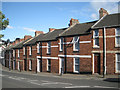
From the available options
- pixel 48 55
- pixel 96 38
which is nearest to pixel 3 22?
pixel 48 55

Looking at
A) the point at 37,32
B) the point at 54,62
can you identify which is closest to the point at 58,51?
the point at 54,62

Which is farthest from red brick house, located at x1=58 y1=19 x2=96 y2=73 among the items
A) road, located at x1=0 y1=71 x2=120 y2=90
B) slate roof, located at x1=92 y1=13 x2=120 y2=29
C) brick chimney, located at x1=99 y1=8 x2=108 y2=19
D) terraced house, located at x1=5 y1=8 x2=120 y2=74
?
road, located at x1=0 y1=71 x2=120 y2=90

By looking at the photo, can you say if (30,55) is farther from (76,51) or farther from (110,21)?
(110,21)

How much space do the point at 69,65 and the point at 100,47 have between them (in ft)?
21.6

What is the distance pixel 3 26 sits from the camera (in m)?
25.7

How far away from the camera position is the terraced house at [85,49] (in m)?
19.4

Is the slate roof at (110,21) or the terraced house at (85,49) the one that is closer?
the terraced house at (85,49)

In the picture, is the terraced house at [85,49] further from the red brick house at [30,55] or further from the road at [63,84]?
the road at [63,84]

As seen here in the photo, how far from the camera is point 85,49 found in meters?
22.3

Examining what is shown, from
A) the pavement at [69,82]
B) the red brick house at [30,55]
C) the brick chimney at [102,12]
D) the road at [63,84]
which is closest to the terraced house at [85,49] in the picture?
the brick chimney at [102,12]

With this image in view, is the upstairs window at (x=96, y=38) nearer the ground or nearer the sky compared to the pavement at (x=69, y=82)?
nearer the sky

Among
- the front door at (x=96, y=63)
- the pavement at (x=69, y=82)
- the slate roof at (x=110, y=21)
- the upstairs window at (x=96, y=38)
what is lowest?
the pavement at (x=69, y=82)

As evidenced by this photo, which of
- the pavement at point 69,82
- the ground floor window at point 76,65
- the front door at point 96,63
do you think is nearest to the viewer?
the pavement at point 69,82

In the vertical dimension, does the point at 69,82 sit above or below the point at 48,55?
below
